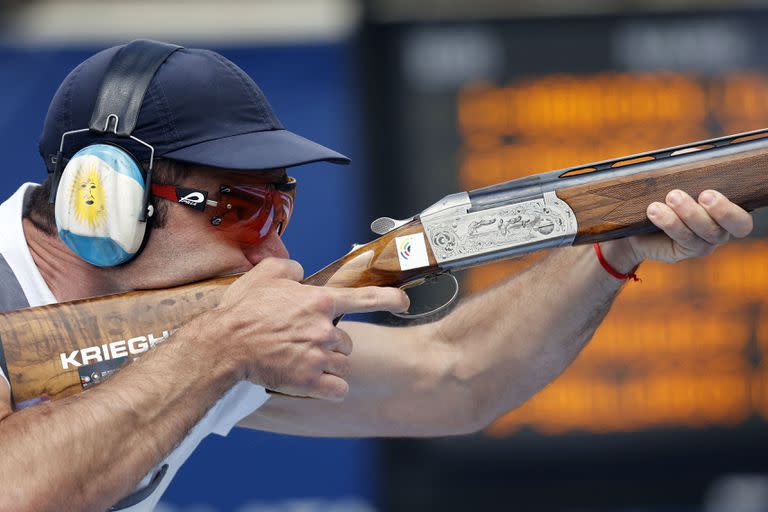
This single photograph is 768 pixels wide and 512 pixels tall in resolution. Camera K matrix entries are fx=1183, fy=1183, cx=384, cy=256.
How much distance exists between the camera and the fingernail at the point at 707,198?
259 cm

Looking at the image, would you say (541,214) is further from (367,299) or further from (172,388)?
(172,388)

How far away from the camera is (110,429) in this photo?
2232 millimetres

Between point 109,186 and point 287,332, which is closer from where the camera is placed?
point 287,332

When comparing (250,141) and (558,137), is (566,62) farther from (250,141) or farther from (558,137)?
(250,141)

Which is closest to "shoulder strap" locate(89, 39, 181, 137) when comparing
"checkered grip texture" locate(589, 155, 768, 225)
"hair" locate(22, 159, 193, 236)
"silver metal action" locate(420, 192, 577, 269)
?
"hair" locate(22, 159, 193, 236)

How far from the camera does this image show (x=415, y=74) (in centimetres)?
535

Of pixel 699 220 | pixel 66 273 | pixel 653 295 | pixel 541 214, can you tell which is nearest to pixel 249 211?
pixel 66 273

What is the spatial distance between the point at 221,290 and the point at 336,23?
352 cm

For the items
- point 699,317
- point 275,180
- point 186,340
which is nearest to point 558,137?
point 699,317

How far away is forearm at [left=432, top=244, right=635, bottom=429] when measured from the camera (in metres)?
2.89

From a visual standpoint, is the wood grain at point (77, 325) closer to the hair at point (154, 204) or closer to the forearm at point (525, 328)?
the hair at point (154, 204)

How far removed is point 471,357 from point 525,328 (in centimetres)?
17

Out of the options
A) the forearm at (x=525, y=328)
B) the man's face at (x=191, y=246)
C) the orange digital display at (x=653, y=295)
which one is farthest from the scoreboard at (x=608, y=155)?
the man's face at (x=191, y=246)

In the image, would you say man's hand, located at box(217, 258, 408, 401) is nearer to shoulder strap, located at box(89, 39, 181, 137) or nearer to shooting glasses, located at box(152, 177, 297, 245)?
shooting glasses, located at box(152, 177, 297, 245)
